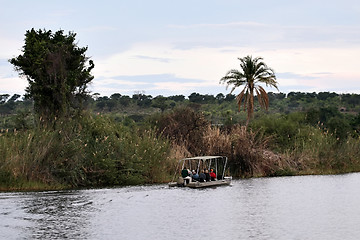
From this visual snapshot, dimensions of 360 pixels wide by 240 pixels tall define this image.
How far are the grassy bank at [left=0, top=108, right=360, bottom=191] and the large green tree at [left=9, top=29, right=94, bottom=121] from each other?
2.62 metres

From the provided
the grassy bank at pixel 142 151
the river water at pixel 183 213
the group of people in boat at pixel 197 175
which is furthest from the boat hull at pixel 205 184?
the grassy bank at pixel 142 151

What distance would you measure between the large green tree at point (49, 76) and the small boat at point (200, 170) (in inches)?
428

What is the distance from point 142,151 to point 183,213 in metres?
12.4

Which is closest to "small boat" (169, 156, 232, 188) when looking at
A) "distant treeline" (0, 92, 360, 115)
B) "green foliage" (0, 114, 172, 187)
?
"green foliage" (0, 114, 172, 187)

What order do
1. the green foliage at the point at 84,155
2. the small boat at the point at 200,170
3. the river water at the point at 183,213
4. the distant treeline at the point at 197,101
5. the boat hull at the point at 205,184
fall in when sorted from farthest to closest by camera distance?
the distant treeline at the point at 197,101, the small boat at the point at 200,170, the boat hull at the point at 205,184, the green foliage at the point at 84,155, the river water at the point at 183,213

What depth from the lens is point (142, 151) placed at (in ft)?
159

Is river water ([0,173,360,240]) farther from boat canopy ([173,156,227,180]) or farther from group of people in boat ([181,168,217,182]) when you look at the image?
boat canopy ([173,156,227,180])

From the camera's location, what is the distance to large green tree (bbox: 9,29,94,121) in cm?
5062

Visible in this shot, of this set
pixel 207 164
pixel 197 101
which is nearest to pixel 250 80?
pixel 207 164

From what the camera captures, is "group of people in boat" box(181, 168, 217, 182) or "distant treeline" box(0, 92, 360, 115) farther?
"distant treeline" box(0, 92, 360, 115)

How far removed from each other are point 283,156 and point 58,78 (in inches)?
925

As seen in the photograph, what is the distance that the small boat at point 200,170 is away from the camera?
46.8 m

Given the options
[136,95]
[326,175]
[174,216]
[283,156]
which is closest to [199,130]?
[283,156]

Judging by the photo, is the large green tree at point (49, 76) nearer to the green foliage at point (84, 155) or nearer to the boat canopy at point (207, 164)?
the green foliage at point (84, 155)
